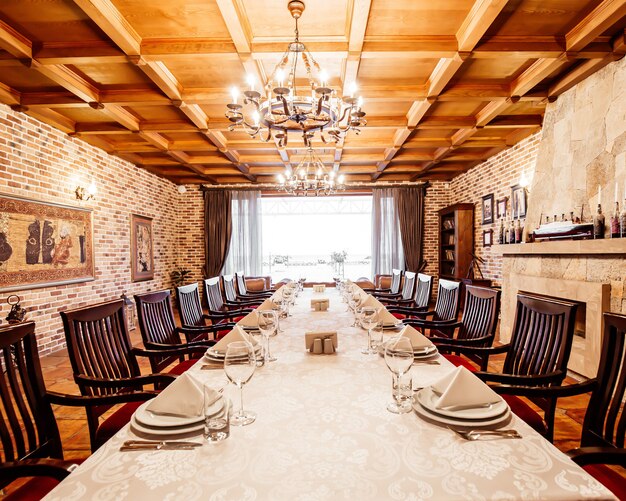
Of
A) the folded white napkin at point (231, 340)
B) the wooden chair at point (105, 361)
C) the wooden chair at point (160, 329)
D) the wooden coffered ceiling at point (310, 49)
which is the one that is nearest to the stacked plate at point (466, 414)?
the folded white napkin at point (231, 340)

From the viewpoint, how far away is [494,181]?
20.5 ft

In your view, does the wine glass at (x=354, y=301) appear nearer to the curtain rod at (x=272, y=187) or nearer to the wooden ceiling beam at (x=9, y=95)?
the wooden ceiling beam at (x=9, y=95)

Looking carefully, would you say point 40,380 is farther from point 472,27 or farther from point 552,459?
point 472,27

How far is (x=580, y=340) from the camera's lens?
11.0 feet

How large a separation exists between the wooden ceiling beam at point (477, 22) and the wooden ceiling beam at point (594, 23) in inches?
28.1

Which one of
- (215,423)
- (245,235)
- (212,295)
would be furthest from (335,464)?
(245,235)

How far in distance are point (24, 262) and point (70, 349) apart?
3059 mm

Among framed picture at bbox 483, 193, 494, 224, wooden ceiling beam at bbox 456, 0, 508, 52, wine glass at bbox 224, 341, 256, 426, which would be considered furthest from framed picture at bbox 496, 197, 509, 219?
wine glass at bbox 224, 341, 256, 426

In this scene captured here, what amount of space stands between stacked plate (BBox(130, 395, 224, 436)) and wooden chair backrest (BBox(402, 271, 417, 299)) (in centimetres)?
369

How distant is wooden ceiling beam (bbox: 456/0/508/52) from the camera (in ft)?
7.97

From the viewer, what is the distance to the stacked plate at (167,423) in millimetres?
987

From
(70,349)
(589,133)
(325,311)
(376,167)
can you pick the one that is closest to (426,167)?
(376,167)

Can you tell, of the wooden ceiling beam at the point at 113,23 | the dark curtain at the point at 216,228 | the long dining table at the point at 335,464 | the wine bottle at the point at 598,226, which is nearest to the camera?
the long dining table at the point at 335,464

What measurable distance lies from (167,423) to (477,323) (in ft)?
6.97
